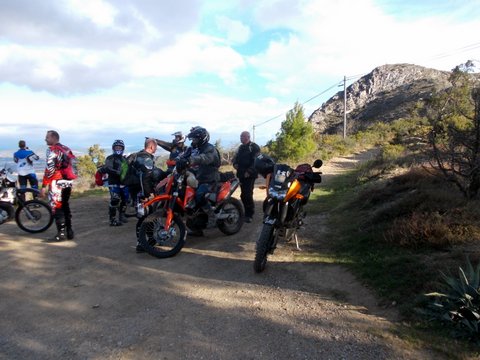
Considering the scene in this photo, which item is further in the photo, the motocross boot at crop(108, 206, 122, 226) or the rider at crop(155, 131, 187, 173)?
the rider at crop(155, 131, 187, 173)

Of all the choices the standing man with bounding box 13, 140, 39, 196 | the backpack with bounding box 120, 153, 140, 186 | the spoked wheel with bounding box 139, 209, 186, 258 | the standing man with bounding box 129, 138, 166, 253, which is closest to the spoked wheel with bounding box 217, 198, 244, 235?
the spoked wheel with bounding box 139, 209, 186, 258

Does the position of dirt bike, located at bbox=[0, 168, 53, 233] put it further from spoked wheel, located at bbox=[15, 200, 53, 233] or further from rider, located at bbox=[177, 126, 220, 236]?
rider, located at bbox=[177, 126, 220, 236]

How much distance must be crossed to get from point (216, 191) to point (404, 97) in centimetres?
6427

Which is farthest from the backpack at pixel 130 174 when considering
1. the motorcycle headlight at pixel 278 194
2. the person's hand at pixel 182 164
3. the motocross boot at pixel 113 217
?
the motorcycle headlight at pixel 278 194

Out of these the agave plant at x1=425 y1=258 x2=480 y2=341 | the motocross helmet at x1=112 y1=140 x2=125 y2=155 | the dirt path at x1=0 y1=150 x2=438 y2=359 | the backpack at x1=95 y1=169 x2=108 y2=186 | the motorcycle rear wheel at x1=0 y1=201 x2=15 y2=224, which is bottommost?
the dirt path at x1=0 y1=150 x2=438 y2=359

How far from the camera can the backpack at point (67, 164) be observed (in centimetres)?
652

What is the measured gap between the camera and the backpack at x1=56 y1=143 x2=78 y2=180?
257 inches

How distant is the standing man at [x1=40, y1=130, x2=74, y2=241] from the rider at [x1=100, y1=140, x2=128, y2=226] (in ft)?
4.03

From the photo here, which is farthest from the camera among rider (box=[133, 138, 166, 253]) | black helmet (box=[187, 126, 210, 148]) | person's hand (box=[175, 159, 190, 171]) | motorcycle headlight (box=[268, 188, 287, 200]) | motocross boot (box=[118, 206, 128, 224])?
motocross boot (box=[118, 206, 128, 224])

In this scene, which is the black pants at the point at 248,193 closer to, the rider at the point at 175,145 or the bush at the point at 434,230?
the rider at the point at 175,145

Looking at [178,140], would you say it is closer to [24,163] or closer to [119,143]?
[119,143]

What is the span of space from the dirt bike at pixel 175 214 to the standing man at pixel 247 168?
1254 mm

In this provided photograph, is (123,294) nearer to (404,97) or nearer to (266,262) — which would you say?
(266,262)

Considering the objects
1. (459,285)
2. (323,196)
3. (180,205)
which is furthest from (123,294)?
(323,196)
